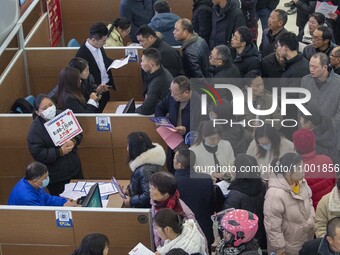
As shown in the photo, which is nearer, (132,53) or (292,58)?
(292,58)

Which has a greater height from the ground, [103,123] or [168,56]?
[168,56]

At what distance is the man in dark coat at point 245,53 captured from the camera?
670 centimetres

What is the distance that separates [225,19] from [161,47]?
123 centimetres

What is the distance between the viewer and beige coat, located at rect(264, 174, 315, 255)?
4.69m

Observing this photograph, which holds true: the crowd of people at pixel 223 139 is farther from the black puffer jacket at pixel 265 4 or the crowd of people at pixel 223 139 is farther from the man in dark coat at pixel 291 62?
the black puffer jacket at pixel 265 4

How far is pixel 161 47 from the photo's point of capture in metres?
6.89

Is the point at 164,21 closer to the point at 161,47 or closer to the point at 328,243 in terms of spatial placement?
the point at 161,47

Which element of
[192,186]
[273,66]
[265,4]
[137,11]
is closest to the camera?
[192,186]

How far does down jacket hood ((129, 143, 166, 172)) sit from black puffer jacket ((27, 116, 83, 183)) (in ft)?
3.18

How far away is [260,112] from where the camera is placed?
19.9 feet

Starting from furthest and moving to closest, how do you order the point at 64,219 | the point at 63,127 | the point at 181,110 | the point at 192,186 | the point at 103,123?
the point at 103,123, the point at 181,110, the point at 63,127, the point at 192,186, the point at 64,219

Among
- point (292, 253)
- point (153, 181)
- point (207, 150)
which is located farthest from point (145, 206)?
point (292, 253)

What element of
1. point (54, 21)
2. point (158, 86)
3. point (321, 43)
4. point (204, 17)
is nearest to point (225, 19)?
point (204, 17)

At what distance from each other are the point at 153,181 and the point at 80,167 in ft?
5.08
